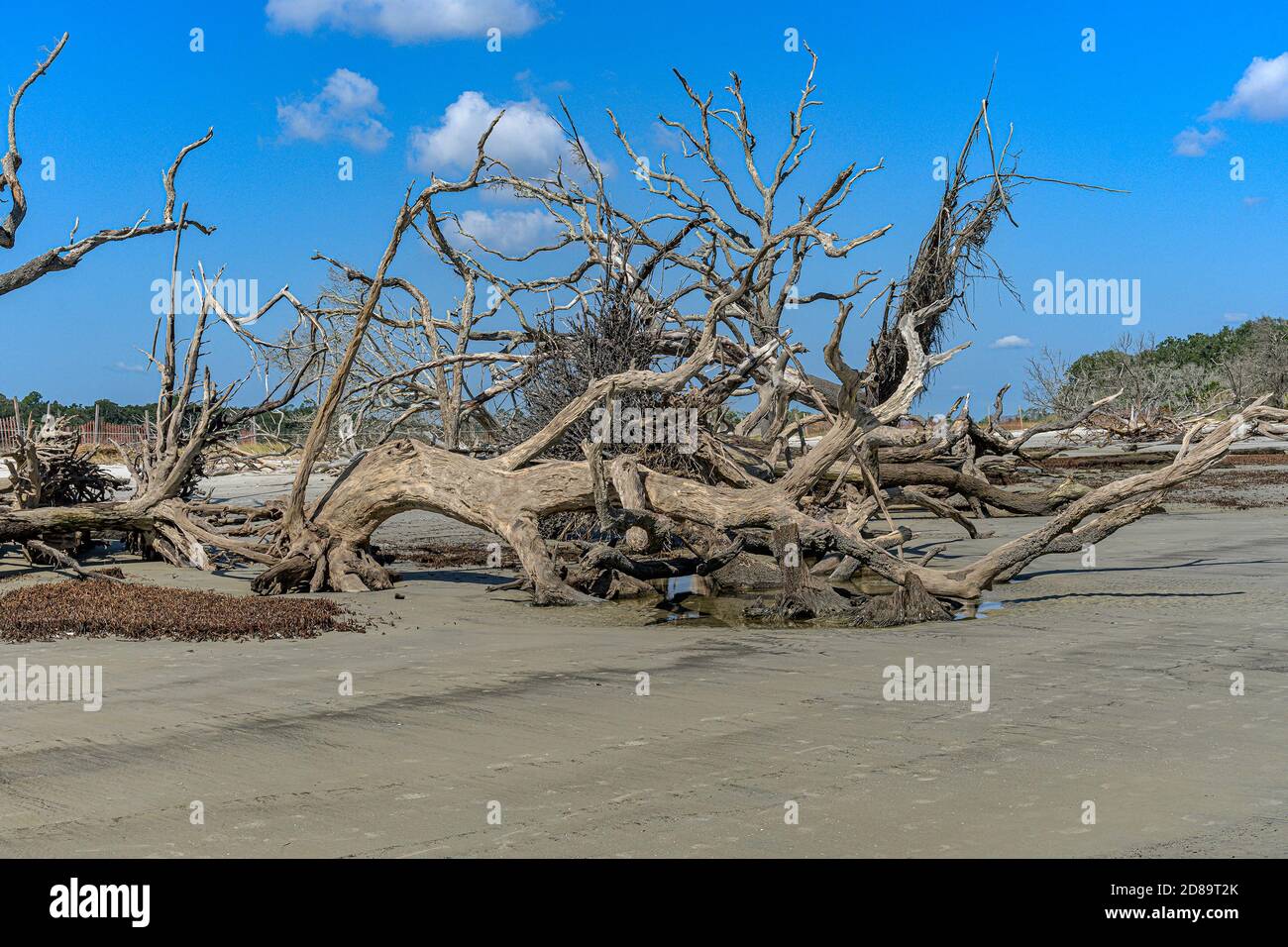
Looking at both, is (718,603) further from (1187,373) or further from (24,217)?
(1187,373)

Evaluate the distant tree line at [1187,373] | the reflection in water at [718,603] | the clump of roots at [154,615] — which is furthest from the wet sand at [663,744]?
the distant tree line at [1187,373]

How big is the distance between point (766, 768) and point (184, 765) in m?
2.42

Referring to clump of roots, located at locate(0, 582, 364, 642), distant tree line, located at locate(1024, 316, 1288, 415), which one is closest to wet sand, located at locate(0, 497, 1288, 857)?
clump of roots, located at locate(0, 582, 364, 642)

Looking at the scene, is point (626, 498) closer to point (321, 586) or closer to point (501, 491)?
point (501, 491)

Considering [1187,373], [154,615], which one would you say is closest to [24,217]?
[154,615]

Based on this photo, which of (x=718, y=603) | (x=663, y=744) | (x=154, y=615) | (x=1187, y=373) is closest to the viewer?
(x=663, y=744)

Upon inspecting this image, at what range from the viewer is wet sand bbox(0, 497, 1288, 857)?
4.05m

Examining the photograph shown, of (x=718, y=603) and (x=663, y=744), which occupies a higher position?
(x=718, y=603)

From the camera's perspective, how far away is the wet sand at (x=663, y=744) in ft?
13.3

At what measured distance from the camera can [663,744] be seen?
5.30m

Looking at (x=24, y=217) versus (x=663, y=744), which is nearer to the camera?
(x=663, y=744)

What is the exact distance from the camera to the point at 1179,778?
4.66 meters

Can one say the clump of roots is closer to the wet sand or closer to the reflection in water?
the wet sand
